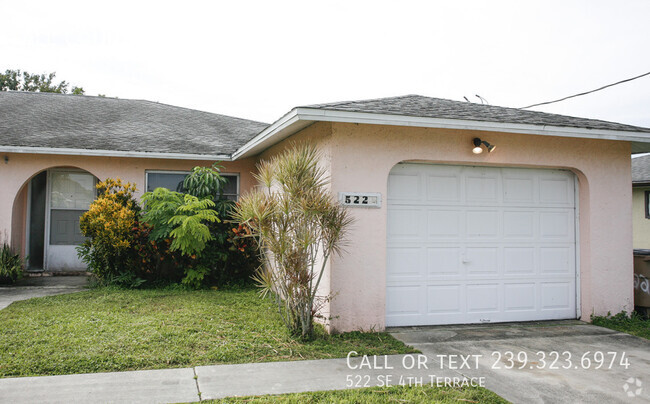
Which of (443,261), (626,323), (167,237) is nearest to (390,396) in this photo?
(443,261)

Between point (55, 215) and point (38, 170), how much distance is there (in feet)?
5.07

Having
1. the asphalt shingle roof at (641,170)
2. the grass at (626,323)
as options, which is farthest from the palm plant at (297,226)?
the asphalt shingle roof at (641,170)

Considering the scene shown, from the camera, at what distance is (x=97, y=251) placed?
938cm

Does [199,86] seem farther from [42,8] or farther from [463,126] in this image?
[463,126]

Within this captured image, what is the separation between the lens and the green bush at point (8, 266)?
963 cm

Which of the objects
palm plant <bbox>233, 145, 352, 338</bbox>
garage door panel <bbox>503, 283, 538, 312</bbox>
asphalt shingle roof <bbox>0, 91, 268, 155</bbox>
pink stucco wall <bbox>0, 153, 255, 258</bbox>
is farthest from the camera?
asphalt shingle roof <bbox>0, 91, 268, 155</bbox>

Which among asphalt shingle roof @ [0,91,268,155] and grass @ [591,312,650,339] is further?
asphalt shingle roof @ [0,91,268,155]

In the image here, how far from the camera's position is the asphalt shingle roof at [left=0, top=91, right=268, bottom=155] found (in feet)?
34.2

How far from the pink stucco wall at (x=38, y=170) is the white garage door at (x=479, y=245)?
17.7ft

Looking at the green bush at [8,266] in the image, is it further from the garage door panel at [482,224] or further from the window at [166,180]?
the garage door panel at [482,224]

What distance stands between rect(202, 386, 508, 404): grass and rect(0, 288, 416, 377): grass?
111cm

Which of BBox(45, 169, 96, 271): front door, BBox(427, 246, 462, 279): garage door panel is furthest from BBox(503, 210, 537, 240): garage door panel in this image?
BBox(45, 169, 96, 271): front door

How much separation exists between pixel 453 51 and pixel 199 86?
1621 centimetres

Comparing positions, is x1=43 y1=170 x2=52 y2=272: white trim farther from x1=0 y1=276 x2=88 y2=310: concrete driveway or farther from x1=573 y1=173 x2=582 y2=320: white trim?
x1=573 y1=173 x2=582 y2=320: white trim
